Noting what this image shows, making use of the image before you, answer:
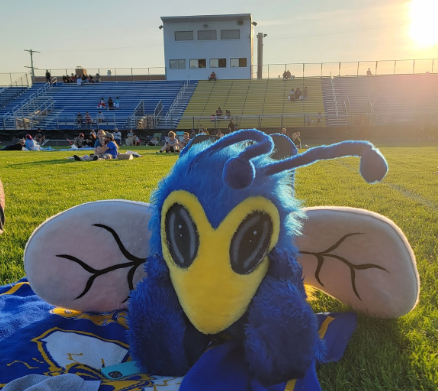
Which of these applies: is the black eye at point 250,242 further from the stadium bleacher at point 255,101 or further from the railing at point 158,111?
the railing at point 158,111

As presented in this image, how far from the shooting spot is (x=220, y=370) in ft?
4.24

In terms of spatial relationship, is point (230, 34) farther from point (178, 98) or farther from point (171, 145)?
point (171, 145)

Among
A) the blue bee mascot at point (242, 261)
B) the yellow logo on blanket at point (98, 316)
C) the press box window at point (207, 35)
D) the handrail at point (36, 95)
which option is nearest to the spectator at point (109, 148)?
the yellow logo on blanket at point (98, 316)

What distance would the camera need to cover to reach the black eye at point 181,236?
1.19 meters

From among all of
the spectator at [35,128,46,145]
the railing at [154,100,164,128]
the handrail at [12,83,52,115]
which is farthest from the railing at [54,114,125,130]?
the handrail at [12,83,52,115]

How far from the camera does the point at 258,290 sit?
4.02ft

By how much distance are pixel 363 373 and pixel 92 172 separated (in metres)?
7.28

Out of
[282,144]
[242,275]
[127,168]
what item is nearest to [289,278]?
[242,275]

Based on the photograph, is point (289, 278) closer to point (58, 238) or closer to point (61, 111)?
point (58, 238)

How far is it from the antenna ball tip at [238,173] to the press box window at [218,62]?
31.5m

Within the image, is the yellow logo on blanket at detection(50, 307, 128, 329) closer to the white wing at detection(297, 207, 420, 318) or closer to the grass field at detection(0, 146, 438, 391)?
the grass field at detection(0, 146, 438, 391)

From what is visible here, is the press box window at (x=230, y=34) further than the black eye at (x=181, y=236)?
Yes

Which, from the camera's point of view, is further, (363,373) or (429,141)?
(429,141)

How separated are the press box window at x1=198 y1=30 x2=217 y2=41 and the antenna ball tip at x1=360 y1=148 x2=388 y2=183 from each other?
31849 mm
